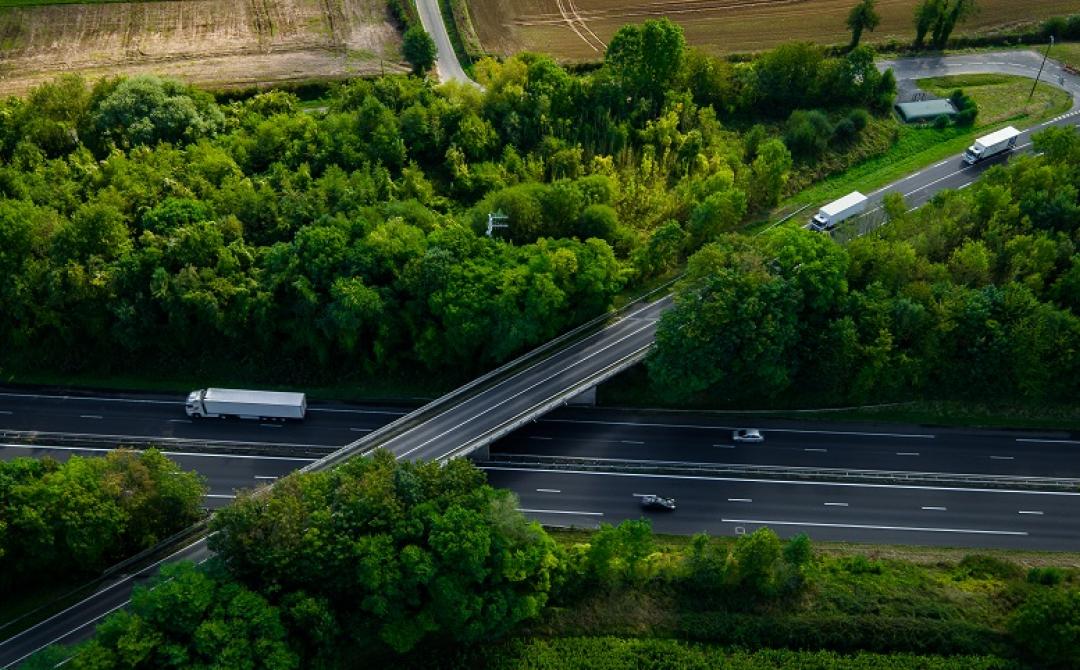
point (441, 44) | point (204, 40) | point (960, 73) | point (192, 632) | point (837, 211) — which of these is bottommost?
point (192, 632)

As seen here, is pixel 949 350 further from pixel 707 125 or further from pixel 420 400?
pixel 420 400

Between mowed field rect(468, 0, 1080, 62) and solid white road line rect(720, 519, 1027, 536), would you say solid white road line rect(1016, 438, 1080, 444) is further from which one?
mowed field rect(468, 0, 1080, 62)

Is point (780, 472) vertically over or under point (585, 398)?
under

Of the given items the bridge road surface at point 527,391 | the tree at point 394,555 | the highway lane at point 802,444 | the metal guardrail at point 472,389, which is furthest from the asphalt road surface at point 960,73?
the tree at point 394,555

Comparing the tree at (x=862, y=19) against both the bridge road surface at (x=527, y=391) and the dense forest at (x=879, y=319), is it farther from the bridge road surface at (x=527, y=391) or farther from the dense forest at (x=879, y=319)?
the bridge road surface at (x=527, y=391)

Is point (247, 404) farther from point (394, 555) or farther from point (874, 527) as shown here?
point (874, 527)

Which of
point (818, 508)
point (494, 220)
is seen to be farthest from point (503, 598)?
point (494, 220)
